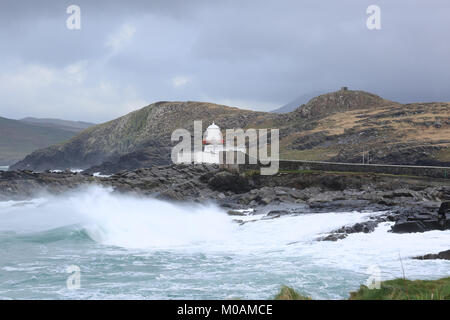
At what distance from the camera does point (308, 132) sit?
243 ft

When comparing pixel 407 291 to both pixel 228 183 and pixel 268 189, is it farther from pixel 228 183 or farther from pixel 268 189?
pixel 228 183

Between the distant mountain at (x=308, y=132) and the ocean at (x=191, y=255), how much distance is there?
102 feet

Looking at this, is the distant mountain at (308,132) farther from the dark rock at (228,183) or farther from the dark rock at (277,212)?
the dark rock at (277,212)

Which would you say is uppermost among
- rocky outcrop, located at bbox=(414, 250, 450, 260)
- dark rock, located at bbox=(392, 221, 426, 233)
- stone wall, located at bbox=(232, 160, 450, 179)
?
stone wall, located at bbox=(232, 160, 450, 179)

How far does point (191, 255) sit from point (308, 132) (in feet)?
190

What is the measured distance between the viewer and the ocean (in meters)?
12.9

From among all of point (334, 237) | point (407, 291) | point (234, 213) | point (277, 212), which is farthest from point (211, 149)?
point (407, 291)

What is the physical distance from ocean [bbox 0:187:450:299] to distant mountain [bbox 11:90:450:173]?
31.0 metres

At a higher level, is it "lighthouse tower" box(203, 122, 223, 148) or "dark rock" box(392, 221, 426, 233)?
"lighthouse tower" box(203, 122, 223, 148)

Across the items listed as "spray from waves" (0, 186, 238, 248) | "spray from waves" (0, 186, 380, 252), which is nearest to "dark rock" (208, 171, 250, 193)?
"spray from waves" (0, 186, 380, 252)

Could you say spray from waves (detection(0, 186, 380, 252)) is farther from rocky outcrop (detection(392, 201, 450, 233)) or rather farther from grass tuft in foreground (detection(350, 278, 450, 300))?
grass tuft in foreground (detection(350, 278, 450, 300))

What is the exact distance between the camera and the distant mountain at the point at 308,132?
56578 mm

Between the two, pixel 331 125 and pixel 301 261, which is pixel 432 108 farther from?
pixel 301 261

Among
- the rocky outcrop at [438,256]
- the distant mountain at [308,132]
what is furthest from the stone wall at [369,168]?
the rocky outcrop at [438,256]
